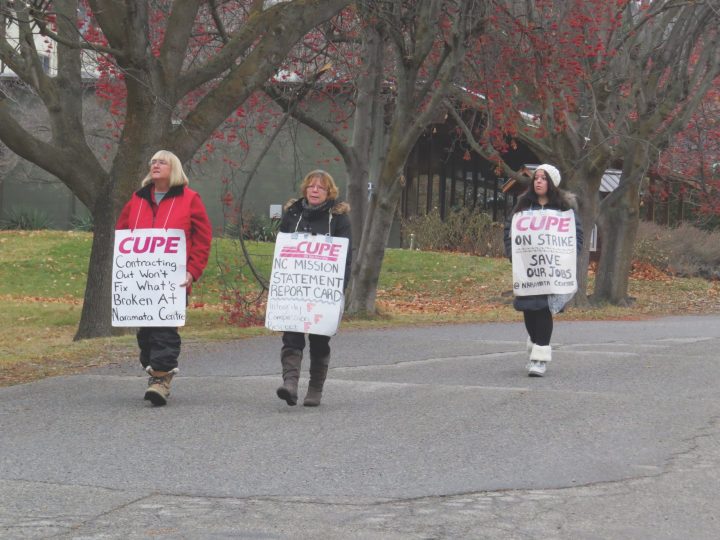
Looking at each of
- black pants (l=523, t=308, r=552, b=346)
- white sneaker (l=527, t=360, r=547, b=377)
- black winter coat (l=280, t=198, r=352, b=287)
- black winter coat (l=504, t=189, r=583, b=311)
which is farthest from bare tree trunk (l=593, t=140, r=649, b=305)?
black winter coat (l=280, t=198, r=352, b=287)

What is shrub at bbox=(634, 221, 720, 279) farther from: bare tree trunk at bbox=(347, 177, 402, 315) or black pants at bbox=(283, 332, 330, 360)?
black pants at bbox=(283, 332, 330, 360)

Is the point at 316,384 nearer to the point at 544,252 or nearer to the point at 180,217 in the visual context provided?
the point at 180,217

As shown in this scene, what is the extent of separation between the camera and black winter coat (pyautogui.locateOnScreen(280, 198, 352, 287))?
31.0 ft

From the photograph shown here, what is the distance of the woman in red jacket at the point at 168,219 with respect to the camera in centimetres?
941

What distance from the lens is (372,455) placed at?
7.49m

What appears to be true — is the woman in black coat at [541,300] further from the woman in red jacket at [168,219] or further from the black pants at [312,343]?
the woman in red jacket at [168,219]

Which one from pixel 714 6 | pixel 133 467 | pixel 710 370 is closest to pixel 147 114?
pixel 710 370

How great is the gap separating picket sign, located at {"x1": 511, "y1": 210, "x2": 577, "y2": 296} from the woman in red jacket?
3313mm

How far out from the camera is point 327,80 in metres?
25.4

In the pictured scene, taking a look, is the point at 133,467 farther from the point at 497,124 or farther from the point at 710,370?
the point at 497,124

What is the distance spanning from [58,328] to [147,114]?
6931 mm

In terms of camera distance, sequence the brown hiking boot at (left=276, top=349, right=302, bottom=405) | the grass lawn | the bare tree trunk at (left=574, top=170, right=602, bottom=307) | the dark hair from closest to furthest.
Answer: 1. the brown hiking boot at (left=276, top=349, right=302, bottom=405)
2. the dark hair
3. the grass lawn
4. the bare tree trunk at (left=574, top=170, right=602, bottom=307)

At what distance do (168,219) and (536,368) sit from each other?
3.75m

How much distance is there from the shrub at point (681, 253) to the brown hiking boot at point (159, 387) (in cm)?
2794
